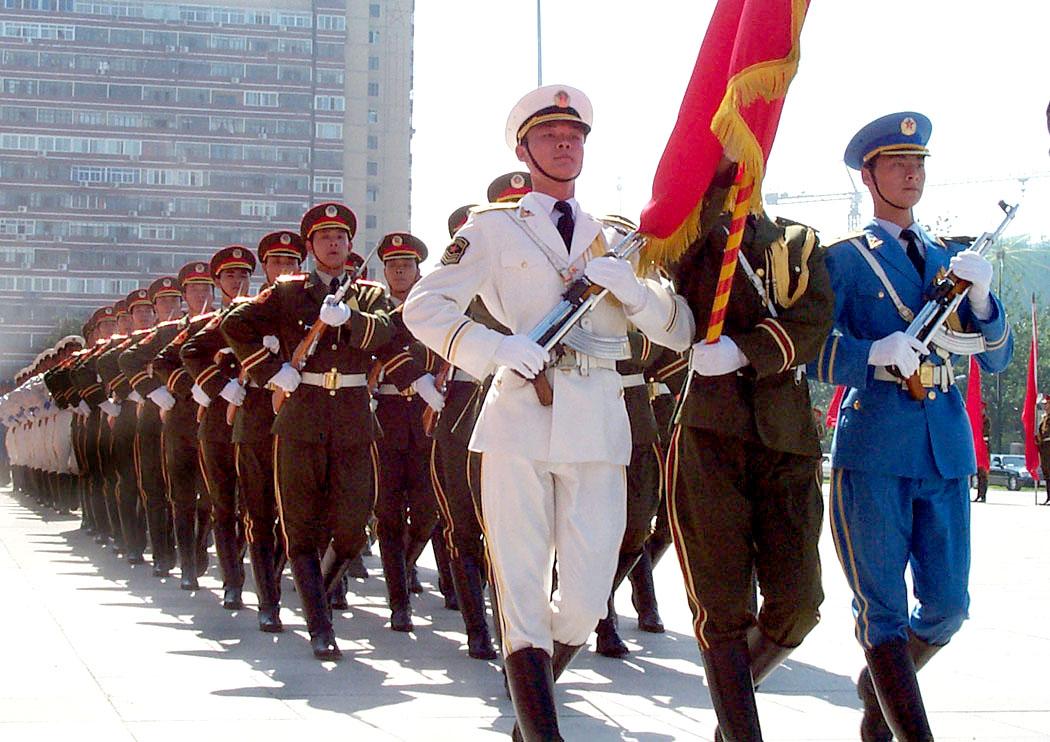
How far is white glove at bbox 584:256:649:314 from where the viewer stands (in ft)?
18.6

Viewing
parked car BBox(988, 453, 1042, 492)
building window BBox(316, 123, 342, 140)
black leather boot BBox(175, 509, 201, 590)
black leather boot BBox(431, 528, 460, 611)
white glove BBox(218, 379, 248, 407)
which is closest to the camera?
white glove BBox(218, 379, 248, 407)

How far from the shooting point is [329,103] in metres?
117

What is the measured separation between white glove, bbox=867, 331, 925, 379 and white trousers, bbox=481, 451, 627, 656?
100 cm

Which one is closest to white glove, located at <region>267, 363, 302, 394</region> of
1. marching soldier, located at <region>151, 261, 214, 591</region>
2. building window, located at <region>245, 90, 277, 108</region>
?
marching soldier, located at <region>151, 261, 214, 591</region>

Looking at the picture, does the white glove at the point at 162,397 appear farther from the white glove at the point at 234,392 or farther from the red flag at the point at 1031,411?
the red flag at the point at 1031,411

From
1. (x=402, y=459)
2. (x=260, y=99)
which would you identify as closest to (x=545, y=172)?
(x=402, y=459)

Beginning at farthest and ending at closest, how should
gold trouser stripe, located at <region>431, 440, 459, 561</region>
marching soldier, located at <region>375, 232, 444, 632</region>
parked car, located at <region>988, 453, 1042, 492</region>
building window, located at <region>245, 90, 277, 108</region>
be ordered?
1. building window, located at <region>245, 90, 277, 108</region>
2. parked car, located at <region>988, 453, 1042, 492</region>
3. marching soldier, located at <region>375, 232, 444, 632</region>
4. gold trouser stripe, located at <region>431, 440, 459, 561</region>

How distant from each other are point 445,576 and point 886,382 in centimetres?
624

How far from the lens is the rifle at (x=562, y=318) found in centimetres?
570

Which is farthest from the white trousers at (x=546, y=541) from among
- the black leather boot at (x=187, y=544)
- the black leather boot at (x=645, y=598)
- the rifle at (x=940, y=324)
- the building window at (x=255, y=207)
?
the building window at (x=255, y=207)

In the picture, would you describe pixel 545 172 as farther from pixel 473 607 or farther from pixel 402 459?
pixel 402 459

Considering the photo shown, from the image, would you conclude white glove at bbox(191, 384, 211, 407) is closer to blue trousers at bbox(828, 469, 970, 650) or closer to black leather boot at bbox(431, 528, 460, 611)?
black leather boot at bbox(431, 528, 460, 611)

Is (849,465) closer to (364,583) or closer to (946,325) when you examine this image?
(946,325)

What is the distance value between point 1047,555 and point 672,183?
36.7ft
